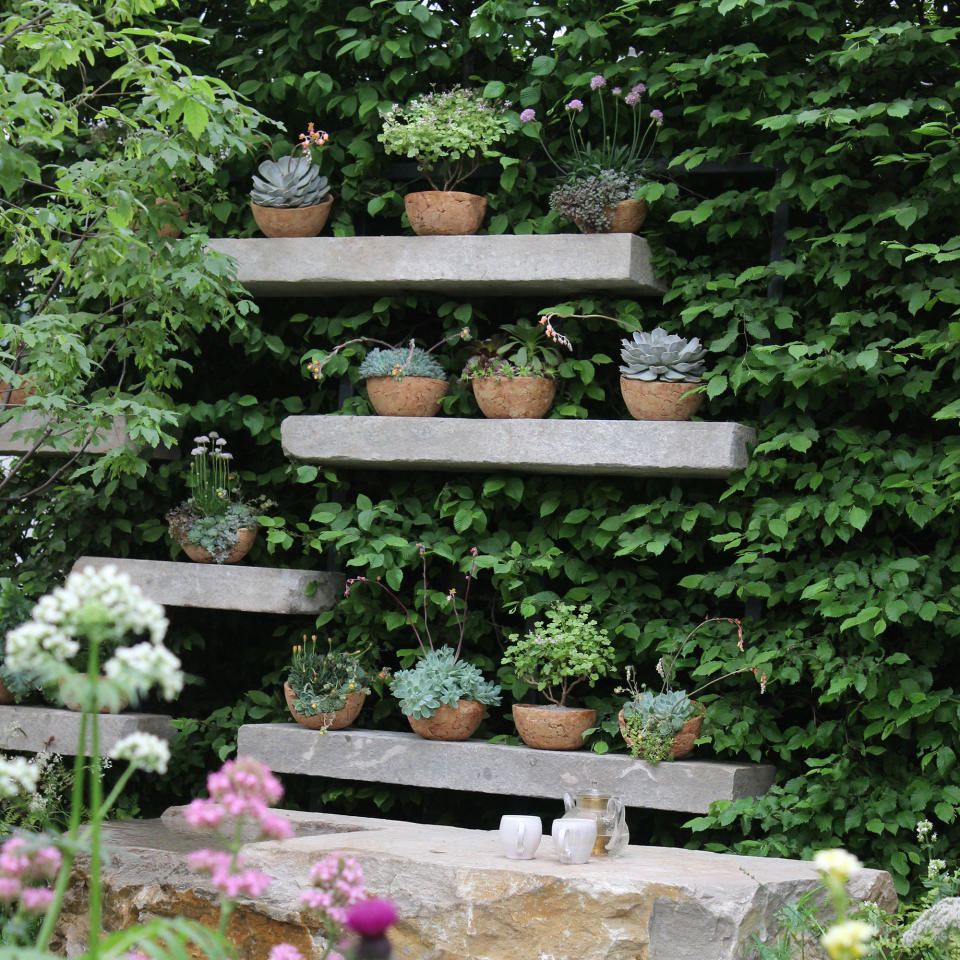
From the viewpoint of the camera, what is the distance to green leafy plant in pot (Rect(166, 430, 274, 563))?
13.9ft

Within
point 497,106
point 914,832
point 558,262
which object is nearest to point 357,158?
point 497,106

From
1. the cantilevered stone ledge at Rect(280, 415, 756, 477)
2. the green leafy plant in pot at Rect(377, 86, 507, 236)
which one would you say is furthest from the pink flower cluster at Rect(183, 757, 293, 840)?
the green leafy plant in pot at Rect(377, 86, 507, 236)

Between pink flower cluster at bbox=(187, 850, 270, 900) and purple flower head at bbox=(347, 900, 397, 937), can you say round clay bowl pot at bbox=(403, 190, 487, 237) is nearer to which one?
pink flower cluster at bbox=(187, 850, 270, 900)

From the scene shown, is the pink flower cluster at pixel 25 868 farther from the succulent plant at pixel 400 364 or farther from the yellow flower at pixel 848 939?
the succulent plant at pixel 400 364

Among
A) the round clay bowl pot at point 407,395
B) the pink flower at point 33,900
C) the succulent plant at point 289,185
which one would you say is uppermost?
the succulent plant at point 289,185

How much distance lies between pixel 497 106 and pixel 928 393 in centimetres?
175

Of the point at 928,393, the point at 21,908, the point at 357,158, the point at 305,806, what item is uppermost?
the point at 357,158

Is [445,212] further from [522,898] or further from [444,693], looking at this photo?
[522,898]

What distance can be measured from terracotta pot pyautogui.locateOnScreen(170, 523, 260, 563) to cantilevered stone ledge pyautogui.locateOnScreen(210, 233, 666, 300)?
89 cm

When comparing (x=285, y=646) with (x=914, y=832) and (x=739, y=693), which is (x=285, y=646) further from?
(x=914, y=832)

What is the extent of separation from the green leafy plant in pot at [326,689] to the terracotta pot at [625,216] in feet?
5.50

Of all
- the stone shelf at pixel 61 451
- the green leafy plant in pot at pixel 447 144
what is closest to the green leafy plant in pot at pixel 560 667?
the green leafy plant in pot at pixel 447 144

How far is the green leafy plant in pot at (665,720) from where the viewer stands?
358 cm

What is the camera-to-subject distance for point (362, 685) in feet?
13.5
